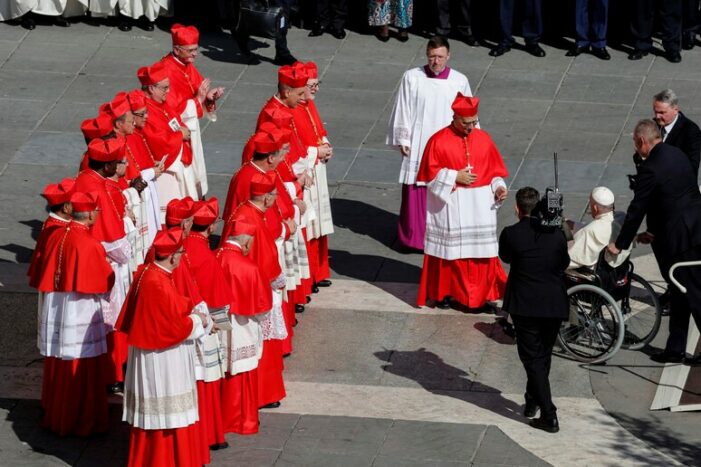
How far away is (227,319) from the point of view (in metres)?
11.4

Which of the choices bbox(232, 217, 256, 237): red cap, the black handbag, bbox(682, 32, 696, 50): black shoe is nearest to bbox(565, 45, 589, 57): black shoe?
bbox(682, 32, 696, 50): black shoe

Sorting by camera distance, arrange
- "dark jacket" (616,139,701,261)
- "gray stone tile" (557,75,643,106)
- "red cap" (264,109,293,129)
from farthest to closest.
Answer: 1. "gray stone tile" (557,75,643,106)
2. "red cap" (264,109,293,129)
3. "dark jacket" (616,139,701,261)

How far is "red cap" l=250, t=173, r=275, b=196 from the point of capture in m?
12.1

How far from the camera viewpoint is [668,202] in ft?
42.2

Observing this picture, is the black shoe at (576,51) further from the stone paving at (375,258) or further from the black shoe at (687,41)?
the black shoe at (687,41)

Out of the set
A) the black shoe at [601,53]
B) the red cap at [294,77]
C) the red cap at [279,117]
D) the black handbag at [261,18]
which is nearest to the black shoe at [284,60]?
the black handbag at [261,18]

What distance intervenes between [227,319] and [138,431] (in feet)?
3.44

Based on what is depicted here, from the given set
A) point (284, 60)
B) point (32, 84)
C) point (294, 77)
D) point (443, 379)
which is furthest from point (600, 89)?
point (443, 379)

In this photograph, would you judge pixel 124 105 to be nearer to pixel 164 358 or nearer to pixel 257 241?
pixel 257 241

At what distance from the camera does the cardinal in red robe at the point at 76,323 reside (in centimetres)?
1156

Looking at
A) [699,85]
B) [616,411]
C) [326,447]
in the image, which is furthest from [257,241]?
[699,85]

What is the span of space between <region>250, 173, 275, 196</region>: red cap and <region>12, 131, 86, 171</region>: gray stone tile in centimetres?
543

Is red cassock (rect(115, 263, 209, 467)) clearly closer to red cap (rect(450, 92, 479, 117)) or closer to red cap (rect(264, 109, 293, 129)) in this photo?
red cap (rect(264, 109, 293, 129))

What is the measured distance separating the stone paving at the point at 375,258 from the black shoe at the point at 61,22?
13 cm
